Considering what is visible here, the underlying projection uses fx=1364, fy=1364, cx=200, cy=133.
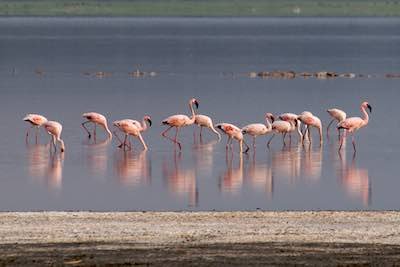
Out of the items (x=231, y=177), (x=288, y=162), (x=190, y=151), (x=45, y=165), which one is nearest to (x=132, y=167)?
(x=45, y=165)

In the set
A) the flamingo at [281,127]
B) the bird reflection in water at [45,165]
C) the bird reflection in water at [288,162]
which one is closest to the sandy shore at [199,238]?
the bird reflection in water at [45,165]

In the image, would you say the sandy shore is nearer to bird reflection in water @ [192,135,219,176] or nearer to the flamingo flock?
bird reflection in water @ [192,135,219,176]

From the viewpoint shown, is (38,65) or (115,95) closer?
(115,95)

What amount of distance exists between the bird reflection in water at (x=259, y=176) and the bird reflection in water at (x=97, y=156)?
99.5 inches

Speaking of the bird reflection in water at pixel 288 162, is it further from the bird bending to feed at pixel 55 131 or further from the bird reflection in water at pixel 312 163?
the bird bending to feed at pixel 55 131

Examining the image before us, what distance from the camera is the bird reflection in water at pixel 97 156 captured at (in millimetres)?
23925

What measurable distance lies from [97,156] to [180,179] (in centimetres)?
371

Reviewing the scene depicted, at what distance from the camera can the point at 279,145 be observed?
27969mm

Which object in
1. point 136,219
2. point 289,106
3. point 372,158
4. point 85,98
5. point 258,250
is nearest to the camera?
point 258,250

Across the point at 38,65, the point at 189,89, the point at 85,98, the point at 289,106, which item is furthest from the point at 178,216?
the point at 38,65

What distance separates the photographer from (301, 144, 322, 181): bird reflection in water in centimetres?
2325

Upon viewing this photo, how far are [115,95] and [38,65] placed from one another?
927 inches

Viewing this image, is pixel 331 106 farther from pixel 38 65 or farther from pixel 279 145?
pixel 38 65

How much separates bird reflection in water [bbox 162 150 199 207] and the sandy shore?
3046 mm
